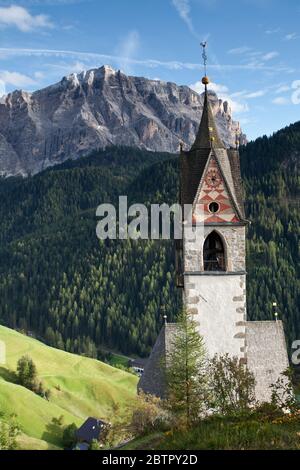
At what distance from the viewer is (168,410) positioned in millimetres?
31391

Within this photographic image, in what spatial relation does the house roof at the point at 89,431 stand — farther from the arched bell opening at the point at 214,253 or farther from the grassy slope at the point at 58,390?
the arched bell opening at the point at 214,253

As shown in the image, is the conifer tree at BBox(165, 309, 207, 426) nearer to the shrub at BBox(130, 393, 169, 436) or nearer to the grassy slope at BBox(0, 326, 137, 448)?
the shrub at BBox(130, 393, 169, 436)

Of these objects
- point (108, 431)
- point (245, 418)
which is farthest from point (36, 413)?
point (245, 418)

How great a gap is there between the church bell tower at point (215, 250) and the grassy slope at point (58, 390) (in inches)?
1644

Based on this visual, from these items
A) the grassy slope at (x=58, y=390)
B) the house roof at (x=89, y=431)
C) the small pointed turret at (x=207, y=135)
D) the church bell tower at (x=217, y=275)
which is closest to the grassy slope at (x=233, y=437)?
the church bell tower at (x=217, y=275)

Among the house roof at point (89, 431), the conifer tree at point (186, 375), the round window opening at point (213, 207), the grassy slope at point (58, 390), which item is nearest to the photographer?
the conifer tree at point (186, 375)

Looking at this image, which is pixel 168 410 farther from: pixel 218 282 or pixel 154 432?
pixel 218 282

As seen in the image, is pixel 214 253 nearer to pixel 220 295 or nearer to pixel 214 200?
pixel 220 295

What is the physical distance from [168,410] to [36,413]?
67740mm

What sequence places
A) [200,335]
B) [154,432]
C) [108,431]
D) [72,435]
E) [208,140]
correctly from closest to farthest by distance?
[154,432] < [200,335] < [208,140] < [108,431] < [72,435]

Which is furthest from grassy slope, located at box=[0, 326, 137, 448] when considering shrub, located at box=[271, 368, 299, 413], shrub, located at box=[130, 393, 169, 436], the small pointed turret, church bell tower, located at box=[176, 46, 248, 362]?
the small pointed turret

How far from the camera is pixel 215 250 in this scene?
36.4 m

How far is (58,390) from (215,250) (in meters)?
83.9

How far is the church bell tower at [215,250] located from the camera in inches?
1374
